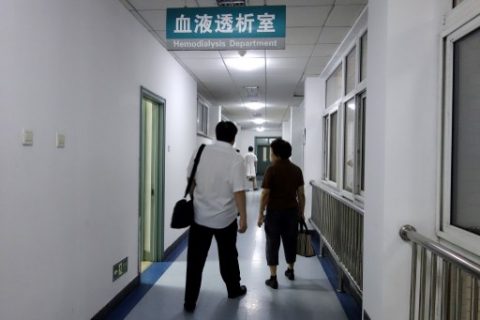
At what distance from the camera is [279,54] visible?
15.5 ft

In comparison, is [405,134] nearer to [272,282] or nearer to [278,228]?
[278,228]

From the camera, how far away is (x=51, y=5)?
82.4 inches

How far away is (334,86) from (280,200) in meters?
2.72

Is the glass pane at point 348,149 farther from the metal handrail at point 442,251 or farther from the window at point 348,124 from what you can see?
the metal handrail at point 442,251

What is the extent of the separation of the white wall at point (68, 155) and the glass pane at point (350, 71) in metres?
2.38

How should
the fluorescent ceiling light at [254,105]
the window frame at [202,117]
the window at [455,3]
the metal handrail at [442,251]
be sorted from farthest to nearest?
the fluorescent ceiling light at [254,105] < the window frame at [202,117] < the window at [455,3] < the metal handrail at [442,251]

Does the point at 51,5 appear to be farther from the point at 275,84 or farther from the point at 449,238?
the point at 275,84

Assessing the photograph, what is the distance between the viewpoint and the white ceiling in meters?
3.17

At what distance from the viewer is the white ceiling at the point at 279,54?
3172 mm

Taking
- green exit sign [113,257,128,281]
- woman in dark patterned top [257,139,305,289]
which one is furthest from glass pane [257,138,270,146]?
green exit sign [113,257,128,281]

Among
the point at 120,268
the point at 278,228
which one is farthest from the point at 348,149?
the point at 120,268

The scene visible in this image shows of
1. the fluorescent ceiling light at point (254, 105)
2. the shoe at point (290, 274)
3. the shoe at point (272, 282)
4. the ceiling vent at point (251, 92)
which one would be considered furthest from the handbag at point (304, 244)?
the fluorescent ceiling light at point (254, 105)

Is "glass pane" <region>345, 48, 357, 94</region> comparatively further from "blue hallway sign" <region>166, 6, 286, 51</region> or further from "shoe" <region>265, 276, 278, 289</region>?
"shoe" <region>265, 276, 278, 289</region>

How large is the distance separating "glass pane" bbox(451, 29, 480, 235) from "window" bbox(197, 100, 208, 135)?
233 inches
